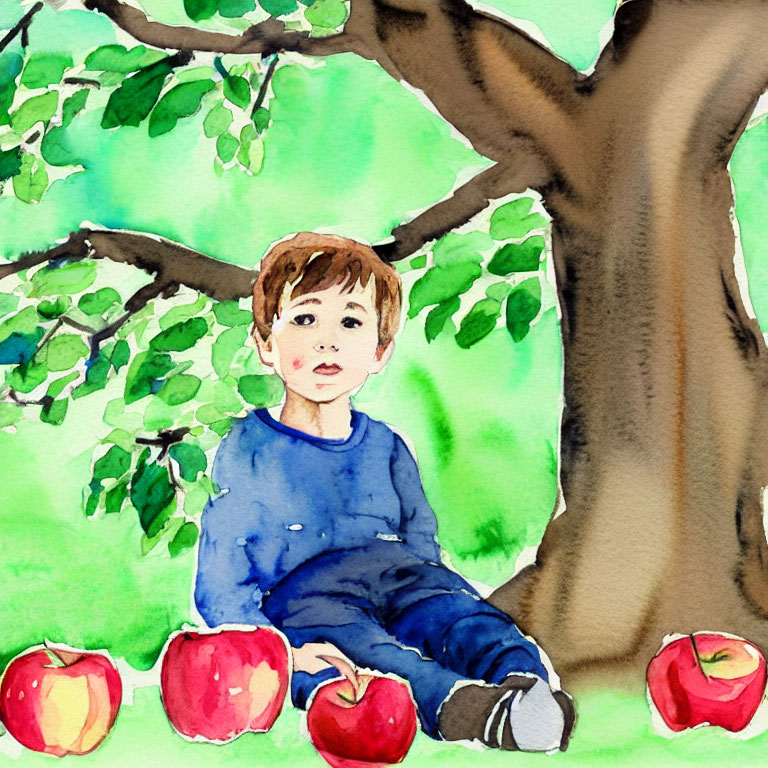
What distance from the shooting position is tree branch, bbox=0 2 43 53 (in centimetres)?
123

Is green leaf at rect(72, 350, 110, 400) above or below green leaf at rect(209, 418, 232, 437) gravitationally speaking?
above

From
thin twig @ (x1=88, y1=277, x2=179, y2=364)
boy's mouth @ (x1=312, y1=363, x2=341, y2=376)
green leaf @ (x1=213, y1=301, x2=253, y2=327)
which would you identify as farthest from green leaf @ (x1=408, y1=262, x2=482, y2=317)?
thin twig @ (x1=88, y1=277, x2=179, y2=364)

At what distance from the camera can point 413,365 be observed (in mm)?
1211

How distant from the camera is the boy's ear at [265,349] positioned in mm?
1201

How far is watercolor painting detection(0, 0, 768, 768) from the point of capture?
46.3 inches

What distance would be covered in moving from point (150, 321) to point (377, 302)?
36 centimetres

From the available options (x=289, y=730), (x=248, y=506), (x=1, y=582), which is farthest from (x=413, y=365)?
(x=1, y=582)

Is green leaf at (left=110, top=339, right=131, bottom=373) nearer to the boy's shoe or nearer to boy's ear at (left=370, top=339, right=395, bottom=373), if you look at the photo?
boy's ear at (left=370, top=339, right=395, bottom=373)

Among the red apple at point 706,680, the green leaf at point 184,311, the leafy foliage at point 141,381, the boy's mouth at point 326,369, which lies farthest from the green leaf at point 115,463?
the red apple at point 706,680

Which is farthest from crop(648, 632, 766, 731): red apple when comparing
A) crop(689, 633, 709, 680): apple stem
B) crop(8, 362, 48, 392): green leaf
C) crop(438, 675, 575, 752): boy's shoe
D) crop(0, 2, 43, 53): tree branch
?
crop(0, 2, 43, 53): tree branch

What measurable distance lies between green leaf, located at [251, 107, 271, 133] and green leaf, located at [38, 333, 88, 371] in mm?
439

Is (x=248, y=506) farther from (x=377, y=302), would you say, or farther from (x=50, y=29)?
(x=50, y=29)

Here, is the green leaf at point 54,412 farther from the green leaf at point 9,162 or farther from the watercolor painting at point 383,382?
the green leaf at point 9,162

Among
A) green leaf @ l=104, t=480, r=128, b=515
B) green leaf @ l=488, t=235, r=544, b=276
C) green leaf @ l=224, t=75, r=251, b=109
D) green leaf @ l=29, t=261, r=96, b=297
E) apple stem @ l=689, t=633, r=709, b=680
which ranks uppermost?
green leaf @ l=224, t=75, r=251, b=109
